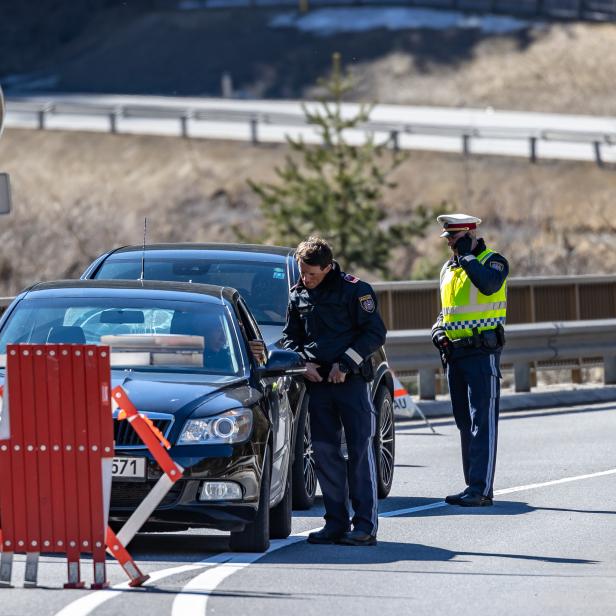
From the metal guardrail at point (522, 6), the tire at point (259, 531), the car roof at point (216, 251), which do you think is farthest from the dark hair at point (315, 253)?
the metal guardrail at point (522, 6)

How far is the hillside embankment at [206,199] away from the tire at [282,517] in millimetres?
30473

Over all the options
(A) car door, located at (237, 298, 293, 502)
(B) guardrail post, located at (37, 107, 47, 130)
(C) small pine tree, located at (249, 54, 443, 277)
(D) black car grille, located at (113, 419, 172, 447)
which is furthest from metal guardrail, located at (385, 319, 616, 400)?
(B) guardrail post, located at (37, 107, 47, 130)

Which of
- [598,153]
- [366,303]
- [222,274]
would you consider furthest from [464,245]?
[598,153]

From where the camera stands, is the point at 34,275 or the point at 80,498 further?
the point at 34,275

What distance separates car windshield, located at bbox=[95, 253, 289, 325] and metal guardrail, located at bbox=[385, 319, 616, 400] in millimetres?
6609

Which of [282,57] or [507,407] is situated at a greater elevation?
[282,57]

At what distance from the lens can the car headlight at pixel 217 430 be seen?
31.9ft

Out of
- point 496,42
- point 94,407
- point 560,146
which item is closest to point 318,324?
point 94,407

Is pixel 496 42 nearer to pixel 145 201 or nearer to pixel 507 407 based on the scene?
pixel 145 201

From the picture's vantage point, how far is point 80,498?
8.68 m

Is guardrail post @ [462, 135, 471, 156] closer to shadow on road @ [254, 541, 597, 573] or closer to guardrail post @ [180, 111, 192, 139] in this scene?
guardrail post @ [180, 111, 192, 139]

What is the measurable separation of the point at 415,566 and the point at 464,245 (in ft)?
10.9

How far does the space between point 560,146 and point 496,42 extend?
66.3ft

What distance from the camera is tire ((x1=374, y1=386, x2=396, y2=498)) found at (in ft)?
42.1
